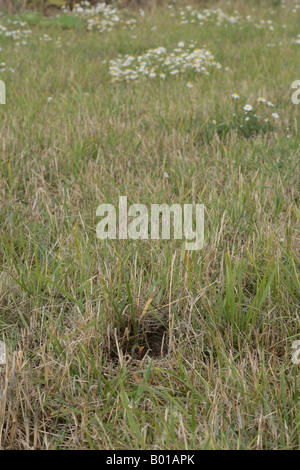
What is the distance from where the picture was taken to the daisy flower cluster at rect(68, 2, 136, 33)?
7188mm

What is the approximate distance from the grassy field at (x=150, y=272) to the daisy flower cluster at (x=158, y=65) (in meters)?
0.29

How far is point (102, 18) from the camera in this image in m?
7.59

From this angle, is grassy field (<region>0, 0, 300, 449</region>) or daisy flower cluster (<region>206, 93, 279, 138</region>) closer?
grassy field (<region>0, 0, 300, 449</region>)

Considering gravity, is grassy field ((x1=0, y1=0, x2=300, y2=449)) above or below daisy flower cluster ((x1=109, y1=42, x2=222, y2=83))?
below

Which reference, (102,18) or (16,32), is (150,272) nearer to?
(16,32)

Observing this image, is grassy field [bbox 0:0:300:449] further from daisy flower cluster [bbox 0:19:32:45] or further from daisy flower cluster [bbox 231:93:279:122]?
daisy flower cluster [bbox 0:19:32:45]

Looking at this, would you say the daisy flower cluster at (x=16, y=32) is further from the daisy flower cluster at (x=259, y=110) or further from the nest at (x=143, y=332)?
the nest at (x=143, y=332)

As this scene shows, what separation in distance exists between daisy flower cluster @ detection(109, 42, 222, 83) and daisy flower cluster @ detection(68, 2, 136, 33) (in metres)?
1.83

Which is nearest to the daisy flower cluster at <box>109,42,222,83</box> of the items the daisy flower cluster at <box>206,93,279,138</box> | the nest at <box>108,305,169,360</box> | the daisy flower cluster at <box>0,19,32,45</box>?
the daisy flower cluster at <box>206,93,279,138</box>

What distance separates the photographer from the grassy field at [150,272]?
1.46 metres

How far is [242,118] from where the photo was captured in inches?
148

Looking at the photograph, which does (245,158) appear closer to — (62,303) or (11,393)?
(62,303)

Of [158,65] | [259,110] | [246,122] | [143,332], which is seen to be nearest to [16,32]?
[158,65]

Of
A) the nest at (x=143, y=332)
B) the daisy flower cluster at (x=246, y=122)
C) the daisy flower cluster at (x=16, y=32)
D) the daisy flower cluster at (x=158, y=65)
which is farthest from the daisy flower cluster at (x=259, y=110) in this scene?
the daisy flower cluster at (x=16, y=32)
